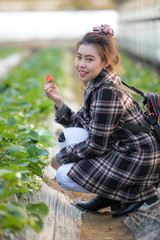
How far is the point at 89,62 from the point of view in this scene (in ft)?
7.34

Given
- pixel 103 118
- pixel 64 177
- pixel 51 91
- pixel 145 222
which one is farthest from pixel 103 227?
pixel 51 91

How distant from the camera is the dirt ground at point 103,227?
7.16ft

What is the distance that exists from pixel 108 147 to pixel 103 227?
0.50 meters

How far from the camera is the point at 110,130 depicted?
211 centimetres

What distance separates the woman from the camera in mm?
2115

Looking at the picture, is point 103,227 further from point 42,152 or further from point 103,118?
point 103,118

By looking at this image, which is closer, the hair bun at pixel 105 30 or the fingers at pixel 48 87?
the hair bun at pixel 105 30

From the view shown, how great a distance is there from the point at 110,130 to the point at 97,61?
430 mm

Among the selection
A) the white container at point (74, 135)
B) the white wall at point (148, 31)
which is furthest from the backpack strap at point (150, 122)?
→ the white wall at point (148, 31)

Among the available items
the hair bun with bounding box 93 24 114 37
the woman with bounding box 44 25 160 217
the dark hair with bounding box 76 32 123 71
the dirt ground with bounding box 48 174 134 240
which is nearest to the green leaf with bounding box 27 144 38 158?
the woman with bounding box 44 25 160 217

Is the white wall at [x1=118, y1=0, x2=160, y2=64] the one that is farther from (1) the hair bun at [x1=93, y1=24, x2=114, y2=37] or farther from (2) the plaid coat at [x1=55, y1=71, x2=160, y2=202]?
(2) the plaid coat at [x1=55, y1=71, x2=160, y2=202]

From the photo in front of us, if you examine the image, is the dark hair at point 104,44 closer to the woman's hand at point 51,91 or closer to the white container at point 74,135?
the woman's hand at point 51,91

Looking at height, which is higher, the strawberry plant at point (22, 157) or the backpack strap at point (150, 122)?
the backpack strap at point (150, 122)

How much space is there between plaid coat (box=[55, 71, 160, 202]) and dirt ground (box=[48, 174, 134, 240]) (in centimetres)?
20
